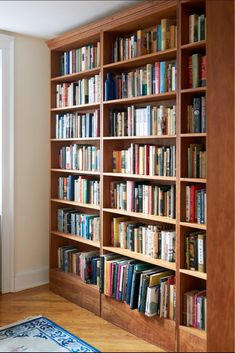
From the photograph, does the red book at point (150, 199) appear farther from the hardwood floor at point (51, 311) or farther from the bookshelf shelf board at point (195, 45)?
the bookshelf shelf board at point (195, 45)

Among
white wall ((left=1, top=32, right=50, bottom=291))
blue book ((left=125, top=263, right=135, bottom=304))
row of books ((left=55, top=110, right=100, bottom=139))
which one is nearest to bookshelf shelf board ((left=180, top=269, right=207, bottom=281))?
blue book ((left=125, top=263, right=135, bottom=304))

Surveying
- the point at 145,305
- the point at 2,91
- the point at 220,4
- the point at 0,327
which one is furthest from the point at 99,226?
the point at 220,4

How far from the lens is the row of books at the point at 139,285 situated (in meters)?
2.41

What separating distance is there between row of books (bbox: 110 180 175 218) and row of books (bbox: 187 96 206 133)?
1.29ft

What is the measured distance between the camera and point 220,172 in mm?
1714

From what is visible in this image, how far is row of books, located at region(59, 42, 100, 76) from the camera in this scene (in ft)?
9.76

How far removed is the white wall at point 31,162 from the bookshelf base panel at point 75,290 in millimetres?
234

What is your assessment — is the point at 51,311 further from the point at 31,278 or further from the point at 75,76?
the point at 75,76

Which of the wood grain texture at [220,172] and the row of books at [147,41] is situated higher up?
the row of books at [147,41]

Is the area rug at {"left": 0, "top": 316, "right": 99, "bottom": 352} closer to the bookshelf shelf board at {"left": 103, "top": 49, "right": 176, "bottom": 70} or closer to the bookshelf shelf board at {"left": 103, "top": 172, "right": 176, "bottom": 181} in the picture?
the bookshelf shelf board at {"left": 103, "top": 172, "right": 176, "bottom": 181}

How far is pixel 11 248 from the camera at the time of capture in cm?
333

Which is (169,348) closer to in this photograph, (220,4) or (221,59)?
(221,59)

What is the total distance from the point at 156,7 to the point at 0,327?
7.13ft

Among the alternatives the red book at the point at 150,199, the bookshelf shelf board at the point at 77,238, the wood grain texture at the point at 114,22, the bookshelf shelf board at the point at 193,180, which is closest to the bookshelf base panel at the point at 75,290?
the bookshelf shelf board at the point at 77,238
